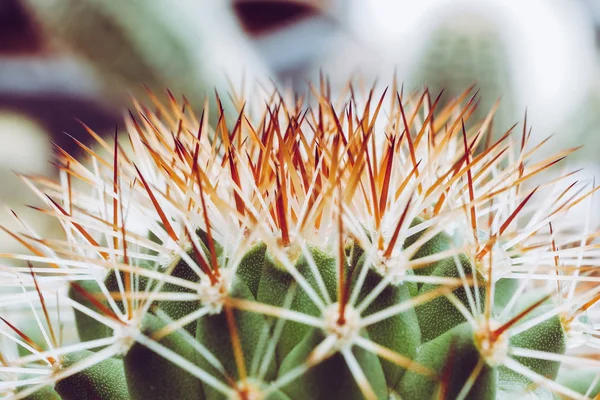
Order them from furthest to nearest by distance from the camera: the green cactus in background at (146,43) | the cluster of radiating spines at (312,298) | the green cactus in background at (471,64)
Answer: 1. the green cactus in background at (146,43)
2. the green cactus in background at (471,64)
3. the cluster of radiating spines at (312,298)

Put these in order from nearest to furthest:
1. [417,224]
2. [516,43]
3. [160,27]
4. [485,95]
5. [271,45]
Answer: [417,224] < [485,95] < [516,43] < [160,27] < [271,45]

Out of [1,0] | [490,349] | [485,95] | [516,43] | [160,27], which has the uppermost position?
[1,0]

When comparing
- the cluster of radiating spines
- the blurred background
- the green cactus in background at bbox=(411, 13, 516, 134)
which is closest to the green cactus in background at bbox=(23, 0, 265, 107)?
the blurred background

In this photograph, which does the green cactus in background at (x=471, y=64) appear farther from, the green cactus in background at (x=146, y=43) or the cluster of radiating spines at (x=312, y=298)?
the cluster of radiating spines at (x=312, y=298)

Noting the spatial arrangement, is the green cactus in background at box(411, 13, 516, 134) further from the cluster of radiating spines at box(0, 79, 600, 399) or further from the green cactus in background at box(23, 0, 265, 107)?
the cluster of radiating spines at box(0, 79, 600, 399)

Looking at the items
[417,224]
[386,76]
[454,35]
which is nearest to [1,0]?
[386,76]

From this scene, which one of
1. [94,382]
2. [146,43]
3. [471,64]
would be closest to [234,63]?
[146,43]

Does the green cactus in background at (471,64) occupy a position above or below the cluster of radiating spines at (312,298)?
above

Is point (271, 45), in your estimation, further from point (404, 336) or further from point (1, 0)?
point (404, 336)

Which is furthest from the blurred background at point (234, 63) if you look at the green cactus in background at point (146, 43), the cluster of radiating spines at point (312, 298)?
the cluster of radiating spines at point (312, 298)
